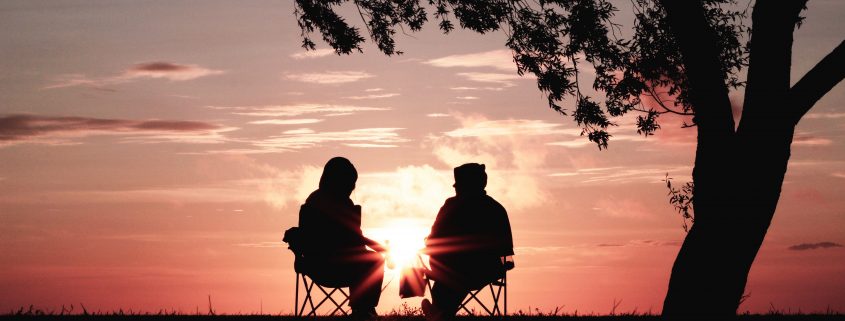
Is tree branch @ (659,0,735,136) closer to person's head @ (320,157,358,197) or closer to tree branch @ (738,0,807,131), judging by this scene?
tree branch @ (738,0,807,131)

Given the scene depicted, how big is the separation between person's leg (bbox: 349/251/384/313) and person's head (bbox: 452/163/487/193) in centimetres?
111

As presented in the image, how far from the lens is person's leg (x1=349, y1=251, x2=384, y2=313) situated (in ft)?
32.0

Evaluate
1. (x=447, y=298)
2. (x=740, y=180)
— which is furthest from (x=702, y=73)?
(x=447, y=298)

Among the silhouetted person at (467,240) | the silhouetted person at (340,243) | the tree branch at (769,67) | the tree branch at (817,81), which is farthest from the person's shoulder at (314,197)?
the tree branch at (817,81)

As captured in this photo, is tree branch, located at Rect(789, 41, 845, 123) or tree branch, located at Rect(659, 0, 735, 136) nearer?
tree branch, located at Rect(789, 41, 845, 123)

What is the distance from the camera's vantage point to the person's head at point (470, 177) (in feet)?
31.6

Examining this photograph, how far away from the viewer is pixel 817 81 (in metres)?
9.44

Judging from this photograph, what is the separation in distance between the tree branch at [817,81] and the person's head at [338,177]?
4.31 m

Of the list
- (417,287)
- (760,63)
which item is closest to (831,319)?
(760,63)

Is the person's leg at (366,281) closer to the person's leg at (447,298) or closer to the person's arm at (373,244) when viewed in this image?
the person's arm at (373,244)

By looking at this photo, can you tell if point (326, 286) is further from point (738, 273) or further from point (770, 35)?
point (770, 35)

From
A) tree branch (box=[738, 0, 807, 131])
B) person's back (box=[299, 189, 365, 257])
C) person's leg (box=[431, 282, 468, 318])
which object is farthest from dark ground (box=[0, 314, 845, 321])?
tree branch (box=[738, 0, 807, 131])

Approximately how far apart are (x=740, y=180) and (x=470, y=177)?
260 centimetres

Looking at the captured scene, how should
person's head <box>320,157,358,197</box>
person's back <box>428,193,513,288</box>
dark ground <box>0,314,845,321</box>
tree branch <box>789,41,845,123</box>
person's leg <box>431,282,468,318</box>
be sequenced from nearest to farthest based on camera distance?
person's head <box>320,157,358,197</box>
tree branch <box>789,41,845,123</box>
person's back <box>428,193,513,288</box>
person's leg <box>431,282,468,318</box>
dark ground <box>0,314,845,321</box>
